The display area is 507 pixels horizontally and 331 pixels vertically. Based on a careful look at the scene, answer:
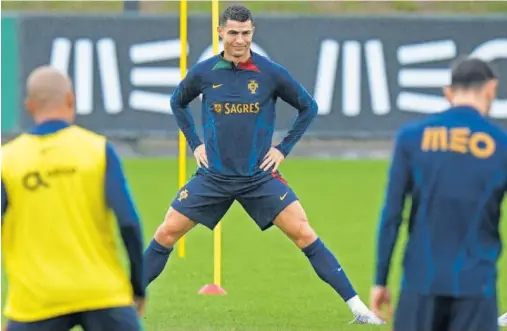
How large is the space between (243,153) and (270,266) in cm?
334

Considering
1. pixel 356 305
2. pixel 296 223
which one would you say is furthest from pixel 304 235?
pixel 356 305

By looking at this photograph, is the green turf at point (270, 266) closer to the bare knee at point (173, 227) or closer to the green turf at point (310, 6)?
the bare knee at point (173, 227)

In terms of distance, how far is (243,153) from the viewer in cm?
967

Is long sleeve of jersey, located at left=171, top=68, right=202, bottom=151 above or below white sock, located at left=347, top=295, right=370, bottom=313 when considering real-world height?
above

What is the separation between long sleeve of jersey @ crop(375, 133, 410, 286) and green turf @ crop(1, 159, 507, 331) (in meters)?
3.42

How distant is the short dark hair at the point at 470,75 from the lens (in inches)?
237

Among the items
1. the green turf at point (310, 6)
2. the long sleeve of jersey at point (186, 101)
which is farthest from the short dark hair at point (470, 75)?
the green turf at point (310, 6)

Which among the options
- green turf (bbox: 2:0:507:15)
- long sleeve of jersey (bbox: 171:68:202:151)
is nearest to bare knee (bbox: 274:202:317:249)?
long sleeve of jersey (bbox: 171:68:202:151)

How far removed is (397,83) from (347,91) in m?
0.82

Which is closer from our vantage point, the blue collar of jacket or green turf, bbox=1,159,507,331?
the blue collar of jacket

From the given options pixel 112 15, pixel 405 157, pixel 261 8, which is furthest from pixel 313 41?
pixel 405 157

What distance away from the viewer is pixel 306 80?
22.2 metres

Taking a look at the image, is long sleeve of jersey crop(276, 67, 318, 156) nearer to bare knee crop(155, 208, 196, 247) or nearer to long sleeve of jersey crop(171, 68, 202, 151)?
long sleeve of jersey crop(171, 68, 202, 151)

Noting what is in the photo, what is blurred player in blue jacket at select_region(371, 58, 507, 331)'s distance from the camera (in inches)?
235
